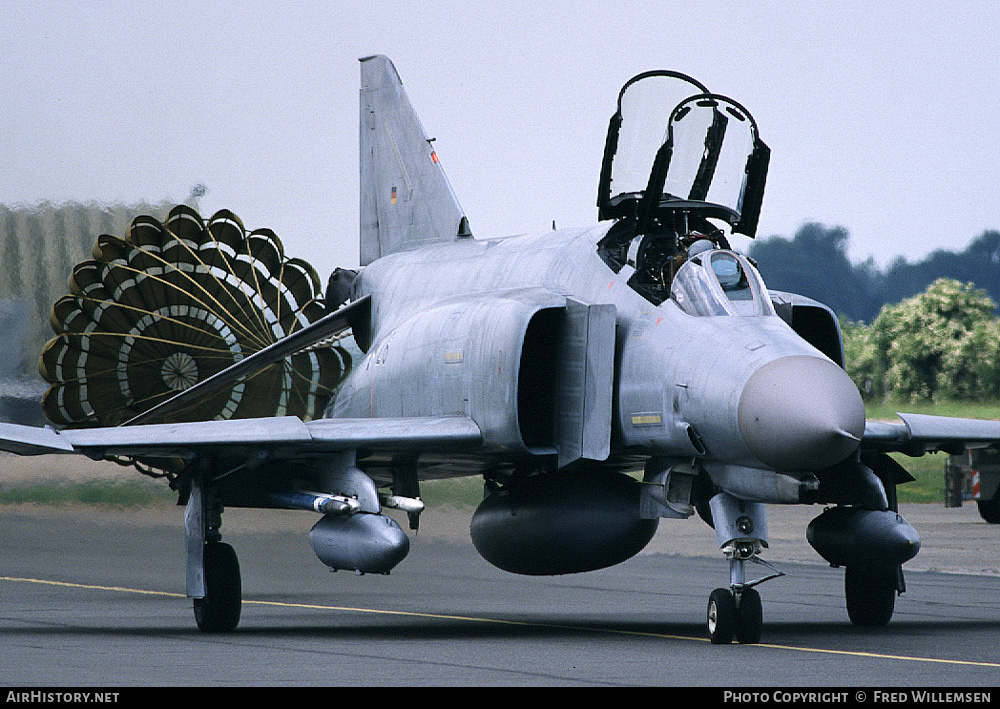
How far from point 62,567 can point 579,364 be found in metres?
9.68

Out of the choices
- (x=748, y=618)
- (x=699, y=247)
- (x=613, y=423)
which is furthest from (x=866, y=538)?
(x=699, y=247)

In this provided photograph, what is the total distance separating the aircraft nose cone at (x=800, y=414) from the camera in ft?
26.4

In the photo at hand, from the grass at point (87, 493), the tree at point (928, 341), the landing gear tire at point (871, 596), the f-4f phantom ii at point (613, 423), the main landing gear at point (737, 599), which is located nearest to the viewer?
the main landing gear at point (737, 599)

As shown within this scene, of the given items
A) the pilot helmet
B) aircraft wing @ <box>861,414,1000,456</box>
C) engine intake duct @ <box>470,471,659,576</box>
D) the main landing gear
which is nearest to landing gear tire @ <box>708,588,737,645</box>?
the main landing gear

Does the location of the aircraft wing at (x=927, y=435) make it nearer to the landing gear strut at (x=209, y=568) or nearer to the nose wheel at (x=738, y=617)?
the nose wheel at (x=738, y=617)

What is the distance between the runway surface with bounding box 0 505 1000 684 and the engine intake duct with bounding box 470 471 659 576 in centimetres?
50

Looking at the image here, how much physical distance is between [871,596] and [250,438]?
4.59 meters

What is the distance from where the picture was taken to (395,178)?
1486cm

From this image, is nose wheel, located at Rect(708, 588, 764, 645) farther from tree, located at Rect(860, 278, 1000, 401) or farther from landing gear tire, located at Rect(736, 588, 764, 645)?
tree, located at Rect(860, 278, 1000, 401)

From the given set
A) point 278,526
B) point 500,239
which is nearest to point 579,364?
point 500,239

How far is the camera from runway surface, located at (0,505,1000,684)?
748cm

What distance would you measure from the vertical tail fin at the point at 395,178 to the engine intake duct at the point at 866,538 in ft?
17.3

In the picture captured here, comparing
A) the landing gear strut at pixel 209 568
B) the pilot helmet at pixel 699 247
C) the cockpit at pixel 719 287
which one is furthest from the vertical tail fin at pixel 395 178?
the cockpit at pixel 719 287
